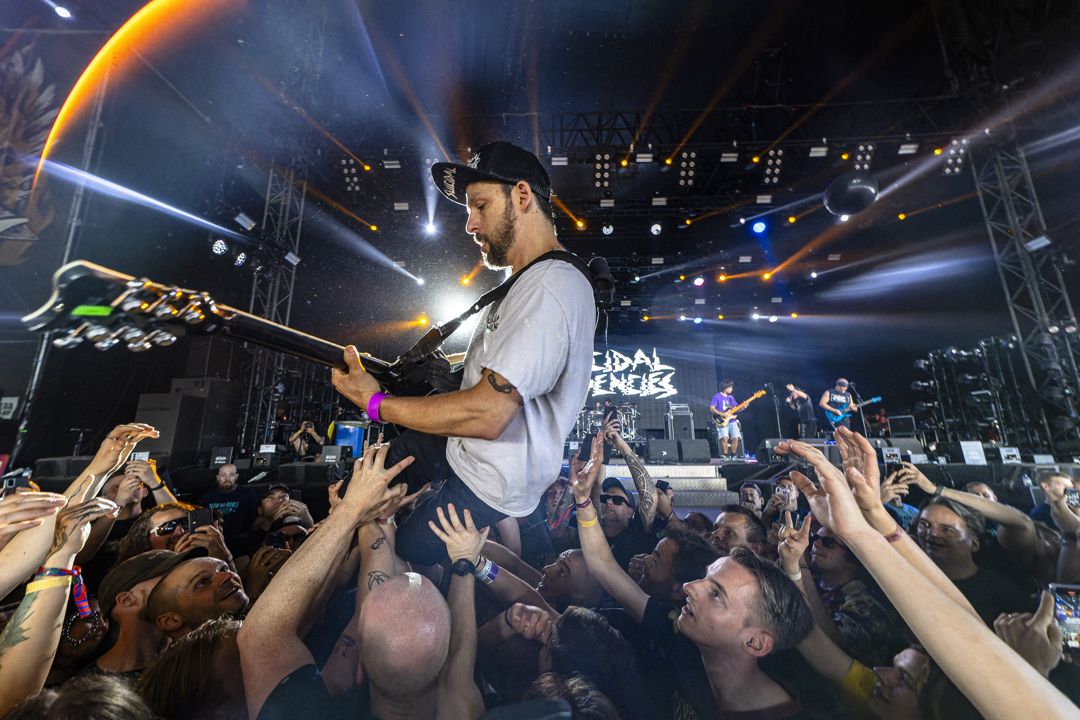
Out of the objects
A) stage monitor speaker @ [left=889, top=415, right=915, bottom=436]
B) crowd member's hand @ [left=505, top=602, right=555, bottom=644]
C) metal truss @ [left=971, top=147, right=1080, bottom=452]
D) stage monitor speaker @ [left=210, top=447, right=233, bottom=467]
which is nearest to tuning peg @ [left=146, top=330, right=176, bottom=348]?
crowd member's hand @ [left=505, top=602, right=555, bottom=644]

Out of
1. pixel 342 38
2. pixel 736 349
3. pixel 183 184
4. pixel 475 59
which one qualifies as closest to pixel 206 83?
pixel 183 184

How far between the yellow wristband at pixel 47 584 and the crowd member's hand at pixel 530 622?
183 cm

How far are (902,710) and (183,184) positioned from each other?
35.7 feet

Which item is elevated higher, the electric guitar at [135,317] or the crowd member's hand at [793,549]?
the electric guitar at [135,317]

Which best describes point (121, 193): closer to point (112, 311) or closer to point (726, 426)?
point (112, 311)

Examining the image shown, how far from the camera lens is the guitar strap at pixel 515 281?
1.59 m

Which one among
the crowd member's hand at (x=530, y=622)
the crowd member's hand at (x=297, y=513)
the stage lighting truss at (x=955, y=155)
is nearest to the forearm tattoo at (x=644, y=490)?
the crowd member's hand at (x=530, y=622)

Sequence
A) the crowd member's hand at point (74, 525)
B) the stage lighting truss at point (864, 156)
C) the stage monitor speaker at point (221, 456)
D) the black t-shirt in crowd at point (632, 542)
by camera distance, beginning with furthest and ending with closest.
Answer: the stage lighting truss at point (864, 156) → the stage monitor speaker at point (221, 456) → the black t-shirt in crowd at point (632, 542) → the crowd member's hand at point (74, 525)

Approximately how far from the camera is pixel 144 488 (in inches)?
153

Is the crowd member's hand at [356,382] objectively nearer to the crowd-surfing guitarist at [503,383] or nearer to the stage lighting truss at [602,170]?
the crowd-surfing guitarist at [503,383]

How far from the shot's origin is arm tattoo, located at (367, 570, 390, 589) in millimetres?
1823

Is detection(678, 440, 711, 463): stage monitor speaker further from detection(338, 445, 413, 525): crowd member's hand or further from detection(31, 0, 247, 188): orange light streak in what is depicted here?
detection(31, 0, 247, 188): orange light streak

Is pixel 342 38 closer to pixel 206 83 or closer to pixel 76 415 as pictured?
pixel 206 83

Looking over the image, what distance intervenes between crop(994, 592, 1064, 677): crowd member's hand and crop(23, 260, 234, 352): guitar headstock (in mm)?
3262
